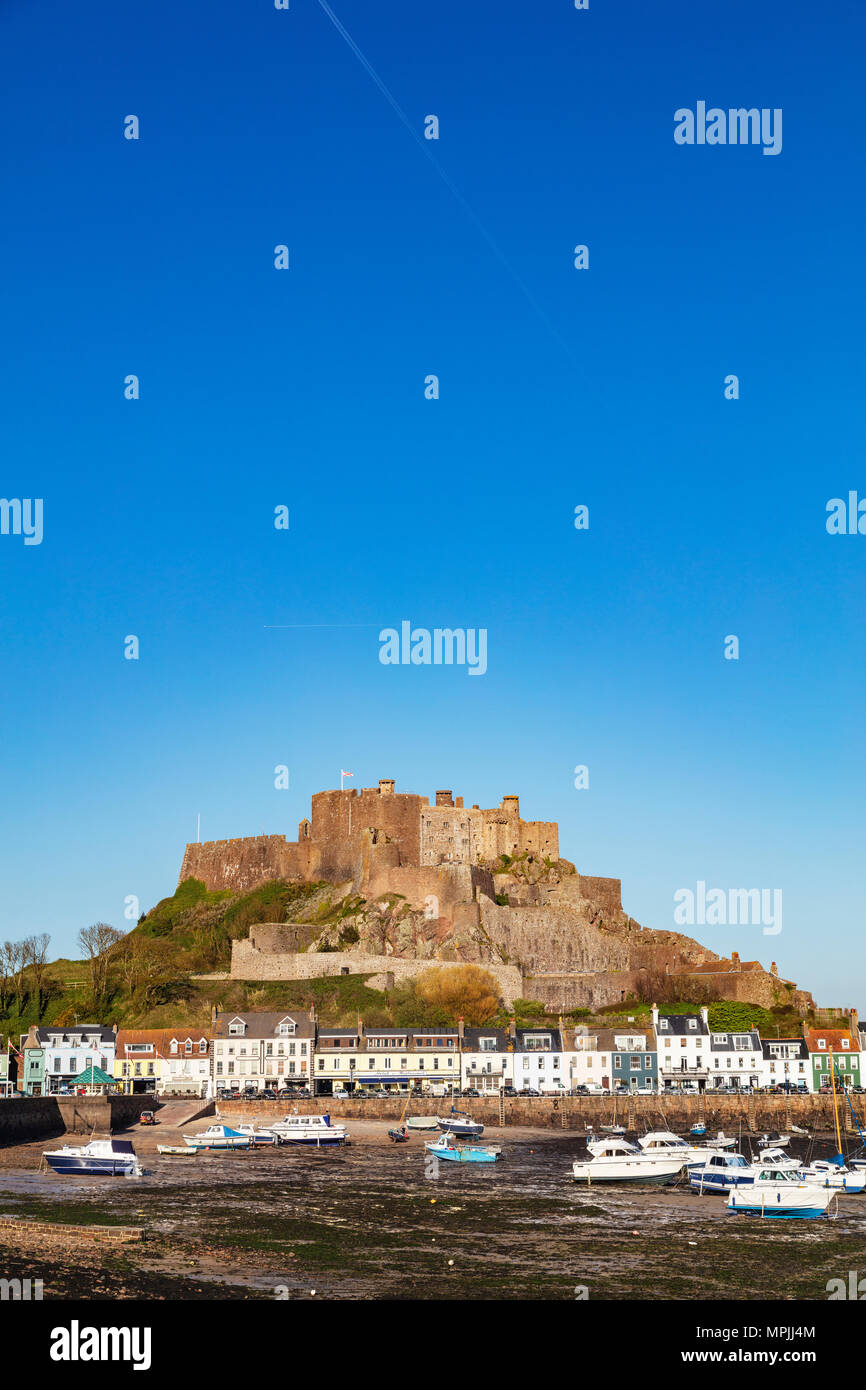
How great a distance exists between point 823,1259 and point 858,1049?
4104cm

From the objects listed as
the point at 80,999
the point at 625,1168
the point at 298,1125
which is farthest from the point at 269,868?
the point at 625,1168

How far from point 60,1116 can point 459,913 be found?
2986 cm

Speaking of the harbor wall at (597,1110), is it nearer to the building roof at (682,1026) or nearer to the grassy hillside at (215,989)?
the building roof at (682,1026)

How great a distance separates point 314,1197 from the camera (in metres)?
34.2

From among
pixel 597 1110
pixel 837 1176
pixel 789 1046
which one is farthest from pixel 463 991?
pixel 837 1176

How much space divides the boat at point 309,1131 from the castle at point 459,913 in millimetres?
22517

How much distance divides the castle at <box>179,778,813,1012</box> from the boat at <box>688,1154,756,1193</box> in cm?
3611

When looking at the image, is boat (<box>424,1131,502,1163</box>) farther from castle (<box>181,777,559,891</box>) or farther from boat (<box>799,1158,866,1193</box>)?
castle (<box>181,777,559,891</box>)

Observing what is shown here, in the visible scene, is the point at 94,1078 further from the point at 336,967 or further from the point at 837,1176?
the point at 837,1176

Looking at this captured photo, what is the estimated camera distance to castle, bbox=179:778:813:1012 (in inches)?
2926

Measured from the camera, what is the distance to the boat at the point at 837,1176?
35625mm

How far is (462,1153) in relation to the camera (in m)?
43.8
